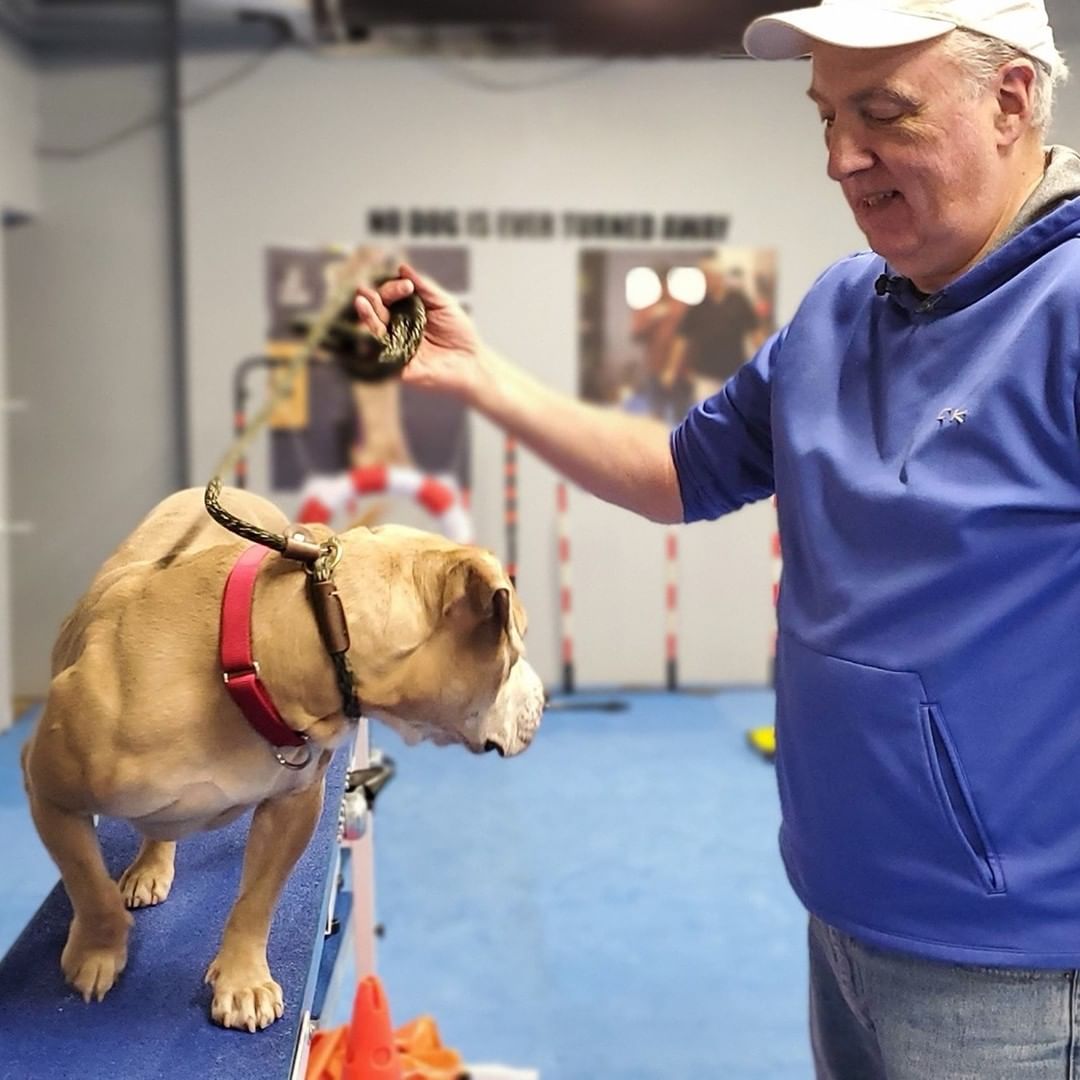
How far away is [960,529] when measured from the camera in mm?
1098

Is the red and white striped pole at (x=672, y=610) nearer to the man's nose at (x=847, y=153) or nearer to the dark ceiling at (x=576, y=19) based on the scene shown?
the dark ceiling at (x=576, y=19)

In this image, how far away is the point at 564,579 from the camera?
5.54m

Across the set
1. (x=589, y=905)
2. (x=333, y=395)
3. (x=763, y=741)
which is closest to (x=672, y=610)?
(x=763, y=741)

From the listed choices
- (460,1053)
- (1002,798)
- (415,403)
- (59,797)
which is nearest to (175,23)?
(415,403)

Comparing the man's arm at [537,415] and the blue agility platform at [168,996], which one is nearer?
the blue agility platform at [168,996]

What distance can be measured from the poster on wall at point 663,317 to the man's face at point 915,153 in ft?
14.0

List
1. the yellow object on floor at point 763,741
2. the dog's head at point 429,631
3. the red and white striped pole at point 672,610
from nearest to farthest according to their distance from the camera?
the dog's head at point 429,631 → the yellow object on floor at point 763,741 → the red and white striped pole at point 672,610

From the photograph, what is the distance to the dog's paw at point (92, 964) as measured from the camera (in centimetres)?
131

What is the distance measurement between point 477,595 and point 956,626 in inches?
17.3

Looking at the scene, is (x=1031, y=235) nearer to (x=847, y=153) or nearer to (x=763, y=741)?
(x=847, y=153)

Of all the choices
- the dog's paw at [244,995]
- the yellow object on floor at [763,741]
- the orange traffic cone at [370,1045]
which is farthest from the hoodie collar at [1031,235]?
the yellow object on floor at [763,741]

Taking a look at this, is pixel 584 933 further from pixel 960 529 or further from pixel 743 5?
pixel 743 5

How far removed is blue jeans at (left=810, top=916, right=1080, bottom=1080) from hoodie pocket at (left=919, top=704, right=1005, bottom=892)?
0.10 metres

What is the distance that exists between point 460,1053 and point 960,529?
2003 millimetres
